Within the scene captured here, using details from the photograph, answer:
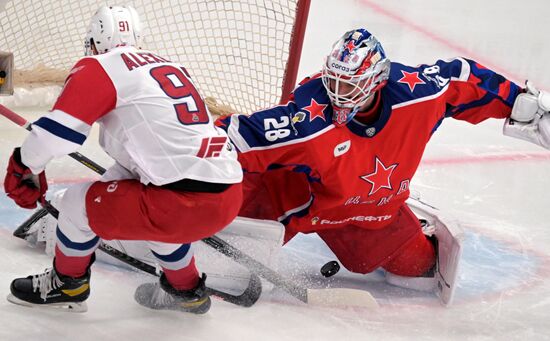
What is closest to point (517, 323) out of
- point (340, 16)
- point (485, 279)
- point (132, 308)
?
point (485, 279)

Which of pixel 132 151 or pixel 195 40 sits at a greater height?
pixel 132 151

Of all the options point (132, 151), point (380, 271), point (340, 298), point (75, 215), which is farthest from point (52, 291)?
point (380, 271)

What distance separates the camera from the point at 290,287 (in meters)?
2.79

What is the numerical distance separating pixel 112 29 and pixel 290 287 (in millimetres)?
1025

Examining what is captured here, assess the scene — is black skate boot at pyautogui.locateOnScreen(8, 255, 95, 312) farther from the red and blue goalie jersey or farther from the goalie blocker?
the goalie blocker

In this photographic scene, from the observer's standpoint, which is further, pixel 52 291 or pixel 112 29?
pixel 52 291

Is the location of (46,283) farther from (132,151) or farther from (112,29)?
(112,29)

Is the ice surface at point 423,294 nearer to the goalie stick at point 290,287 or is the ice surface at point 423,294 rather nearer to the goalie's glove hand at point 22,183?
the goalie stick at point 290,287

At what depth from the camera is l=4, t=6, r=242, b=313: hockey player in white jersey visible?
212 centimetres

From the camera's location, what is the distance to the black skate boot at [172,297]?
2.55 metres

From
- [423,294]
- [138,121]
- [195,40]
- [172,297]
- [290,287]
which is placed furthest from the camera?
[195,40]

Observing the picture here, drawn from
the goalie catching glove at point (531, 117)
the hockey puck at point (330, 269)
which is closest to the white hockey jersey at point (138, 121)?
the hockey puck at point (330, 269)

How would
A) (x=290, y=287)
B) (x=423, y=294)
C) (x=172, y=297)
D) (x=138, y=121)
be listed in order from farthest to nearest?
(x=423, y=294) → (x=290, y=287) → (x=172, y=297) → (x=138, y=121)

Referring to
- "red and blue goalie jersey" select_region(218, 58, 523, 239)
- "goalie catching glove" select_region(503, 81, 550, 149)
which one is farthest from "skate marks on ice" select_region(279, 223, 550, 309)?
"goalie catching glove" select_region(503, 81, 550, 149)
